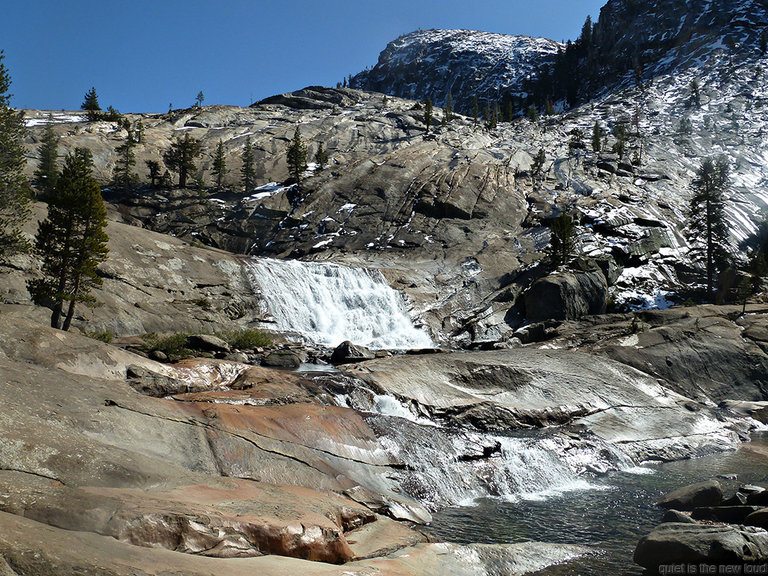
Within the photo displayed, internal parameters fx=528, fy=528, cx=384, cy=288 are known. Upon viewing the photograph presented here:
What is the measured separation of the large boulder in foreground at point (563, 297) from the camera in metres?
46.9

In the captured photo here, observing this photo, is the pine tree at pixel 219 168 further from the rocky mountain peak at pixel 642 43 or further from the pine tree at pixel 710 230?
the rocky mountain peak at pixel 642 43

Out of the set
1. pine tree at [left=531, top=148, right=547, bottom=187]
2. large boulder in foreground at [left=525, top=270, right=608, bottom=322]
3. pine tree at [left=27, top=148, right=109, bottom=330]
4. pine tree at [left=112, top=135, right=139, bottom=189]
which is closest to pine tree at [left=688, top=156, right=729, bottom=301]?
large boulder in foreground at [left=525, top=270, right=608, bottom=322]

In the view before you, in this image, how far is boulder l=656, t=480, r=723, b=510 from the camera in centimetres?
1647

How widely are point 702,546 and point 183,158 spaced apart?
8059cm

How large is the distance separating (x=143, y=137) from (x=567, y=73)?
128m

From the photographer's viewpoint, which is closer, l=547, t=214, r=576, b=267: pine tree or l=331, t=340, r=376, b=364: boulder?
l=331, t=340, r=376, b=364: boulder

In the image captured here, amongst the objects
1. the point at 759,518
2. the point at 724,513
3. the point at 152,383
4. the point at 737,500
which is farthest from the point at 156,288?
the point at 759,518

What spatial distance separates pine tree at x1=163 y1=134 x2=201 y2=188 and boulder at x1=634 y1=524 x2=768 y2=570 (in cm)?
7895

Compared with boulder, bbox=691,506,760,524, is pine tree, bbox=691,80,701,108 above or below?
above

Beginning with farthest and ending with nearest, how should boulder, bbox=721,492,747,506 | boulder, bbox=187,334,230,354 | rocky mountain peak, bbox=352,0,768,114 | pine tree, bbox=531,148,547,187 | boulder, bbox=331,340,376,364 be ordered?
rocky mountain peak, bbox=352,0,768,114
pine tree, bbox=531,148,547,187
boulder, bbox=331,340,376,364
boulder, bbox=187,334,230,354
boulder, bbox=721,492,747,506

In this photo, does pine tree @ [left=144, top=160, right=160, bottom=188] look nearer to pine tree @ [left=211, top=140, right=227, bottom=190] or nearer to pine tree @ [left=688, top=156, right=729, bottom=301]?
pine tree @ [left=211, top=140, right=227, bottom=190]

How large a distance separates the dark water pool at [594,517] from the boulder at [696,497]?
55 cm

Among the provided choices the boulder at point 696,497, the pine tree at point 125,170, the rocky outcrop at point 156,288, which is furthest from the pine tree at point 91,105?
the boulder at point 696,497

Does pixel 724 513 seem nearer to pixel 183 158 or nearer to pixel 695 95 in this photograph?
pixel 183 158
